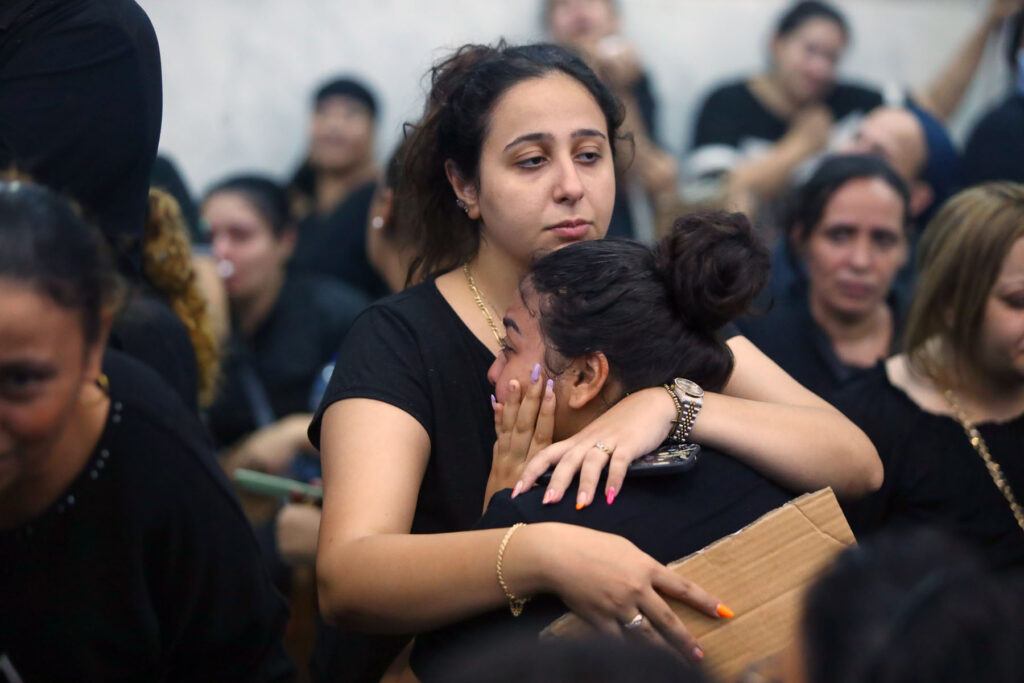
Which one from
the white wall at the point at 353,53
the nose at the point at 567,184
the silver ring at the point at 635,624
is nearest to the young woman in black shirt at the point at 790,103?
the white wall at the point at 353,53

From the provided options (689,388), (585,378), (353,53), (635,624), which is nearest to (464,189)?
(585,378)

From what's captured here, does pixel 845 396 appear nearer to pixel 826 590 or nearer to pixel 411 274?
pixel 411 274

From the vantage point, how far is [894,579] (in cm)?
101

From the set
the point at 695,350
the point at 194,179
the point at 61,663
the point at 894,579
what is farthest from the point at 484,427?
the point at 194,179

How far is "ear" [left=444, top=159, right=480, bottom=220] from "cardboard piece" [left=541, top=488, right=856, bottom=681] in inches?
35.7

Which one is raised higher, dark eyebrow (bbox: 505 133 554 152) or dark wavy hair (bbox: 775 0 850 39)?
dark wavy hair (bbox: 775 0 850 39)

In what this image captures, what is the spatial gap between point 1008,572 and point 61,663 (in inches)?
72.0

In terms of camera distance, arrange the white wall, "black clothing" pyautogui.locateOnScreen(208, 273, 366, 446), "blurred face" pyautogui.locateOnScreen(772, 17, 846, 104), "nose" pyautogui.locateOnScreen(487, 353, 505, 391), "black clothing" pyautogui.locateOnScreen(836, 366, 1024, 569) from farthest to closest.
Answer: "blurred face" pyautogui.locateOnScreen(772, 17, 846, 104) → the white wall → "black clothing" pyautogui.locateOnScreen(208, 273, 366, 446) → "black clothing" pyautogui.locateOnScreen(836, 366, 1024, 569) → "nose" pyautogui.locateOnScreen(487, 353, 505, 391)

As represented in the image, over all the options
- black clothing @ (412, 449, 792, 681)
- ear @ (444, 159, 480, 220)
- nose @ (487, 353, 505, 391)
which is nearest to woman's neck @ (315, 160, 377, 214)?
ear @ (444, 159, 480, 220)

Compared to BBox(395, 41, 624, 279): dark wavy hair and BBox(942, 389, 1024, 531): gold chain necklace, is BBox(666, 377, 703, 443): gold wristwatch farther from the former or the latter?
BBox(942, 389, 1024, 531): gold chain necklace

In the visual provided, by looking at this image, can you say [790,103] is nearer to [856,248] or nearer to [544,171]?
[856,248]

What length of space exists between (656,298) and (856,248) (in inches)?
72.9

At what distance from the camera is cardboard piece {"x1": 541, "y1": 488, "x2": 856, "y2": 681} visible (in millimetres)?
1623

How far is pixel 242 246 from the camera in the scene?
4.25 meters
